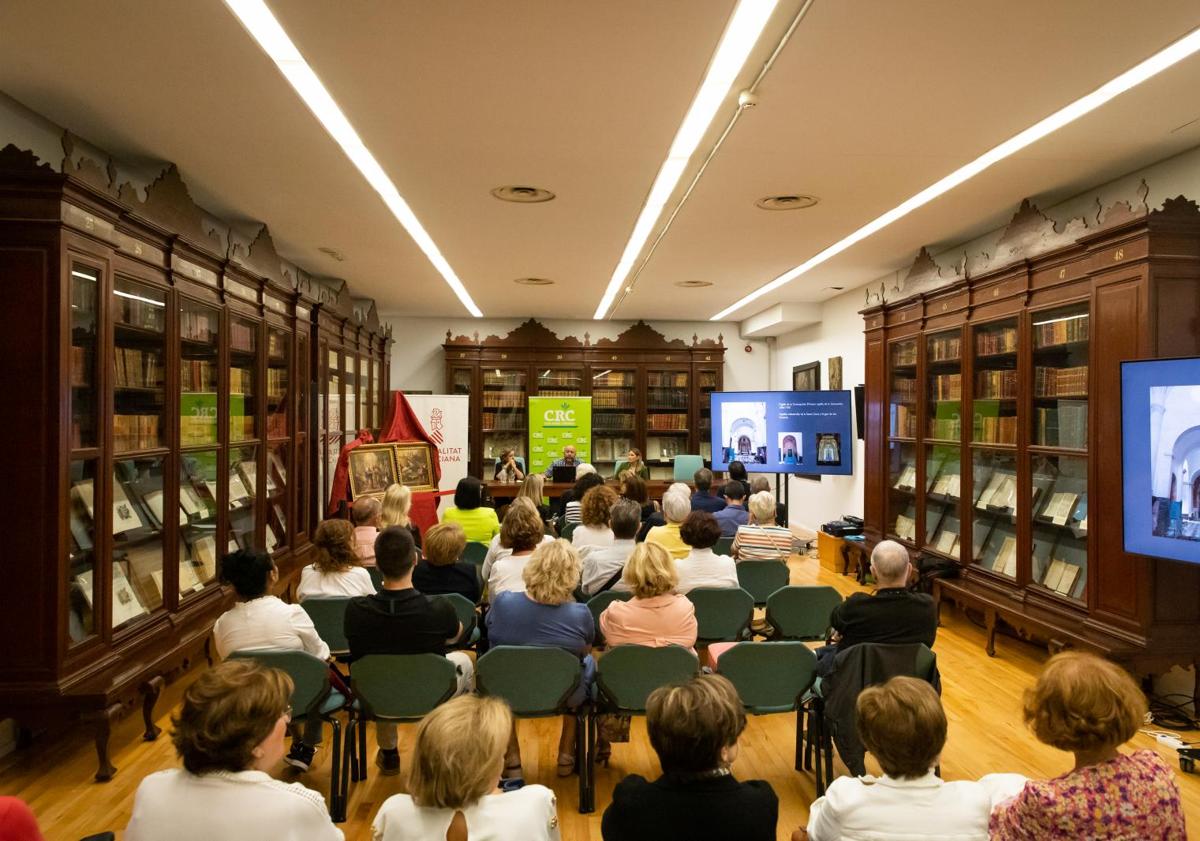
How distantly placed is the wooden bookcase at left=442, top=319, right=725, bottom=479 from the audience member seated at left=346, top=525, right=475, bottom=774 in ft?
27.6

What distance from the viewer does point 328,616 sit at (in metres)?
3.80

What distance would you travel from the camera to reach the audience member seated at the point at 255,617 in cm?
311

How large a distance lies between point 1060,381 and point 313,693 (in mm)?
4813

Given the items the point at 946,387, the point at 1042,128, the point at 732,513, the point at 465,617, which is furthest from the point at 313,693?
the point at 946,387

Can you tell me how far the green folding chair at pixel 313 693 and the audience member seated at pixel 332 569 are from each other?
0.72 meters

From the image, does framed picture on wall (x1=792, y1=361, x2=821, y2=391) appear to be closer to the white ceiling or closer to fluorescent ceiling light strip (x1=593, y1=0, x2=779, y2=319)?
the white ceiling

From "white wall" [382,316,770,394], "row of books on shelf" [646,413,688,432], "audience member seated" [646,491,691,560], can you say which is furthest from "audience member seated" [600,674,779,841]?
"white wall" [382,316,770,394]

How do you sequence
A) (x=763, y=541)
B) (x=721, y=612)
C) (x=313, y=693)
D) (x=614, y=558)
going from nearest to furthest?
(x=313, y=693) → (x=721, y=612) → (x=614, y=558) → (x=763, y=541)

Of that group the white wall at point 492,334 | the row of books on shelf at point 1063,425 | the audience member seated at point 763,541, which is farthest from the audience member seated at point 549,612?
the white wall at point 492,334

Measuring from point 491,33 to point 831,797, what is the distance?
291 centimetres

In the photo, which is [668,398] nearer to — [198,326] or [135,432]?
[198,326]

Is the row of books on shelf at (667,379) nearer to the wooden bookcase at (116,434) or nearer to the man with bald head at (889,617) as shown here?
the wooden bookcase at (116,434)

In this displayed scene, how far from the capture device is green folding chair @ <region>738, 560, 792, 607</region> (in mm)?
4902

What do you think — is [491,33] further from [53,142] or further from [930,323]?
[930,323]
